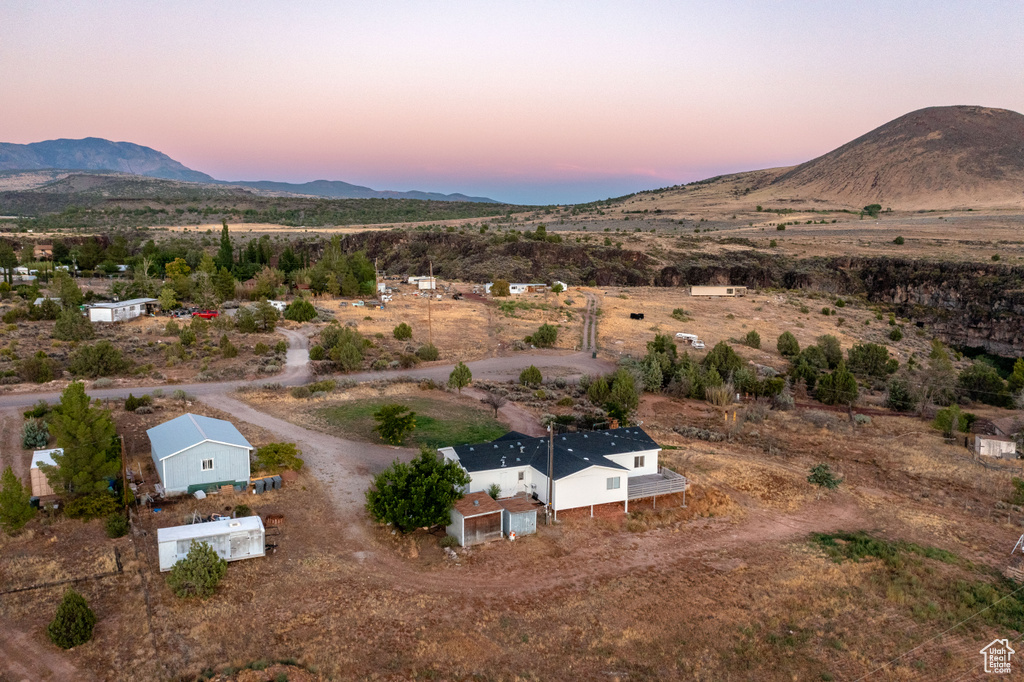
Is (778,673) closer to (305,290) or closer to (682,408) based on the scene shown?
(682,408)

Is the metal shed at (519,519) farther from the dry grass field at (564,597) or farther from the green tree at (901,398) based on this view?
the green tree at (901,398)

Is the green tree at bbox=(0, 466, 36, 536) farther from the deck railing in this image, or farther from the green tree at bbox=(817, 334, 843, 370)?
the green tree at bbox=(817, 334, 843, 370)

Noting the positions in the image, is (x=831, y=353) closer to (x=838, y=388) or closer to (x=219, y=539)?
(x=838, y=388)

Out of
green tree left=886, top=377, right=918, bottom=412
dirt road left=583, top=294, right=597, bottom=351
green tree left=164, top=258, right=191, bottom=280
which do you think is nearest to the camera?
green tree left=886, top=377, right=918, bottom=412

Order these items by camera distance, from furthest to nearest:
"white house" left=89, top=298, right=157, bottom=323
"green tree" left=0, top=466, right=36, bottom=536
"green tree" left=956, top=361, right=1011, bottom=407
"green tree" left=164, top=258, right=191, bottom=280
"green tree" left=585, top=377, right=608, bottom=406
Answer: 1. "green tree" left=164, top=258, right=191, bottom=280
2. "white house" left=89, top=298, right=157, bottom=323
3. "green tree" left=956, top=361, right=1011, bottom=407
4. "green tree" left=585, top=377, right=608, bottom=406
5. "green tree" left=0, top=466, right=36, bottom=536

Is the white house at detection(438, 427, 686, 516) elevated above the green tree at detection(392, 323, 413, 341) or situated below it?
below

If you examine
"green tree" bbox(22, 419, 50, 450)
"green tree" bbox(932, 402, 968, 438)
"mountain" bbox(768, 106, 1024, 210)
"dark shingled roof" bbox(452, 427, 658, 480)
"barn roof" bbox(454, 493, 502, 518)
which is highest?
"mountain" bbox(768, 106, 1024, 210)

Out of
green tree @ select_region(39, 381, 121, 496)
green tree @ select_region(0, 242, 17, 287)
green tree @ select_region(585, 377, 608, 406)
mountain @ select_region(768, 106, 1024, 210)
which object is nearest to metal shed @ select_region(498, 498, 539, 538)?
green tree @ select_region(39, 381, 121, 496)
